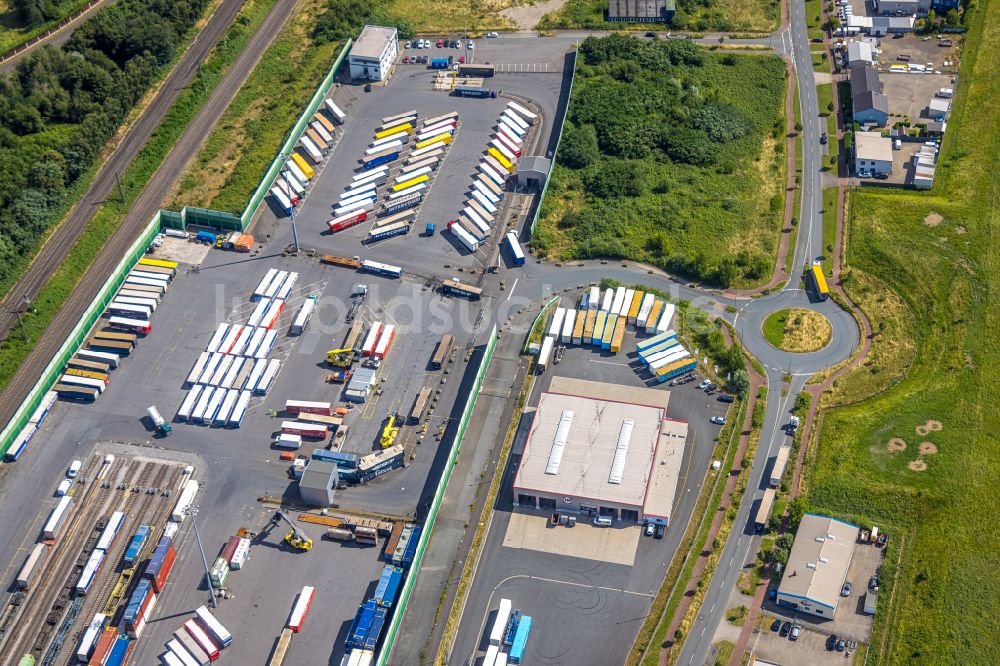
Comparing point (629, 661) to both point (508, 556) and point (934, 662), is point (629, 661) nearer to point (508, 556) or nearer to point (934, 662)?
point (508, 556)

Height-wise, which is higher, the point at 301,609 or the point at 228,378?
the point at 228,378

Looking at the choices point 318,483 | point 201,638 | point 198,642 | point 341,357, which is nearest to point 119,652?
point 198,642

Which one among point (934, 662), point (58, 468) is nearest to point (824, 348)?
point (934, 662)

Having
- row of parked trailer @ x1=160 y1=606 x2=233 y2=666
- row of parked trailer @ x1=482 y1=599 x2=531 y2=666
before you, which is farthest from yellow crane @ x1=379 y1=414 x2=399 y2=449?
row of parked trailer @ x1=160 y1=606 x2=233 y2=666

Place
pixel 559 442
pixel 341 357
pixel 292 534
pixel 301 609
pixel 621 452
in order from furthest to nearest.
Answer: pixel 341 357 < pixel 559 442 < pixel 621 452 < pixel 292 534 < pixel 301 609

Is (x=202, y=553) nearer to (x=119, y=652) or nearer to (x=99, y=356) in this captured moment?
(x=119, y=652)

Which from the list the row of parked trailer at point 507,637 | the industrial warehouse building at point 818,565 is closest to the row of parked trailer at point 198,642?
the row of parked trailer at point 507,637
